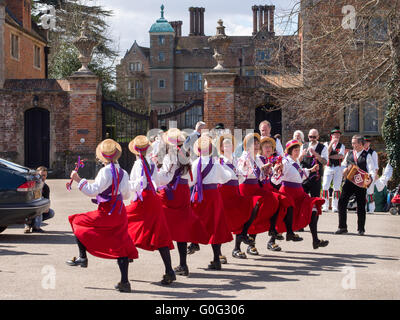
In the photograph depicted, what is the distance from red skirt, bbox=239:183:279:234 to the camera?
30.6 feet

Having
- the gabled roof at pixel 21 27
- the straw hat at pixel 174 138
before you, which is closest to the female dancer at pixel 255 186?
the straw hat at pixel 174 138

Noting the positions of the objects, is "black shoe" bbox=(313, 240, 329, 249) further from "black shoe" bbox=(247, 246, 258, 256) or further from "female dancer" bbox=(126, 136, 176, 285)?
"female dancer" bbox=(126, 136, 176, 285)

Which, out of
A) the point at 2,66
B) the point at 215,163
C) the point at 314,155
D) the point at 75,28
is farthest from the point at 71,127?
the point at 75,28

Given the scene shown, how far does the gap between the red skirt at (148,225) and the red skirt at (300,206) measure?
2.83 metres

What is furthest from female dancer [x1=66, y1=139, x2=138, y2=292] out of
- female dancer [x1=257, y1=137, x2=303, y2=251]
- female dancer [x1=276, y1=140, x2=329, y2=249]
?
female dancer [x1=276, y1=140, x2=329, y2=249]

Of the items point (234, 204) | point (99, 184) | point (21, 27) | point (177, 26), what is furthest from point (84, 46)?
A: point (177, 26)

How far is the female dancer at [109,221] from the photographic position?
6773 mm

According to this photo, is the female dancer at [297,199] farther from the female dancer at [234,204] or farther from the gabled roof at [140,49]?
the gabled roof at [140,49]

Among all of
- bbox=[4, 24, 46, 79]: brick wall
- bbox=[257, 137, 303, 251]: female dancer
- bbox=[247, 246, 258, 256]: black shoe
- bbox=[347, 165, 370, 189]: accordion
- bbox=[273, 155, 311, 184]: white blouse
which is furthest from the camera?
bbox=[4, 24, 46, 79]: brick wall

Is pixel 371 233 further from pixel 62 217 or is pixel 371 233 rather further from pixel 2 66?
pixel 2 66

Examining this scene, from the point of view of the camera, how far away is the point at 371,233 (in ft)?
38.5

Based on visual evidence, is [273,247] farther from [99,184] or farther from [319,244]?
[99,184]

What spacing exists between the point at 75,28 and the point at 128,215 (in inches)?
1480

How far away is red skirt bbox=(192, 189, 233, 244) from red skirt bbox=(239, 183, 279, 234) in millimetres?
1162
